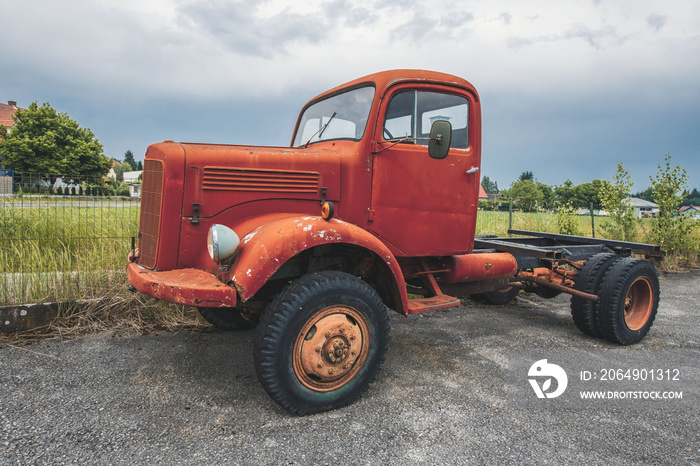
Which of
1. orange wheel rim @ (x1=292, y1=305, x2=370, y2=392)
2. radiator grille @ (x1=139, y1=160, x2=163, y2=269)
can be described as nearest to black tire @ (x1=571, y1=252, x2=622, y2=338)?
orange wheel rim @ (x1=292, y1=305, x2=370, y2=392)

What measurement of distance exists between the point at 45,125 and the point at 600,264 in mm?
42822

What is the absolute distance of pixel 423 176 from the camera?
3.48 metres

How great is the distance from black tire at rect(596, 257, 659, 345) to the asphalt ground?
6.0 inches

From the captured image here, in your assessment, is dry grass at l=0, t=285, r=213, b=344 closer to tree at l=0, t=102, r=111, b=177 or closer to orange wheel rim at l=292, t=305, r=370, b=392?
orange wheel rim at l=292, t=305, r=370, b=392

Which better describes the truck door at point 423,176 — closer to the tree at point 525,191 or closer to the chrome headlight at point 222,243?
the chrome headlight at point 222,243

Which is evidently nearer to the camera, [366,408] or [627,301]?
[366,408]

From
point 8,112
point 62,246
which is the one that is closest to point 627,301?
point 62,246

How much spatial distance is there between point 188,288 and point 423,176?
1978 millimetres

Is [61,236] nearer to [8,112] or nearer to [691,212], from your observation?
[691,212]

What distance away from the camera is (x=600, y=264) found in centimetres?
421

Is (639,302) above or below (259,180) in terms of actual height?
below

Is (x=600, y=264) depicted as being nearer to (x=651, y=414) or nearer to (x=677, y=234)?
(x=651, y=414)

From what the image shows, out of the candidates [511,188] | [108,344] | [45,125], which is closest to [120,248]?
[108,344]

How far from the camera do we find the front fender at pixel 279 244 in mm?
2469
